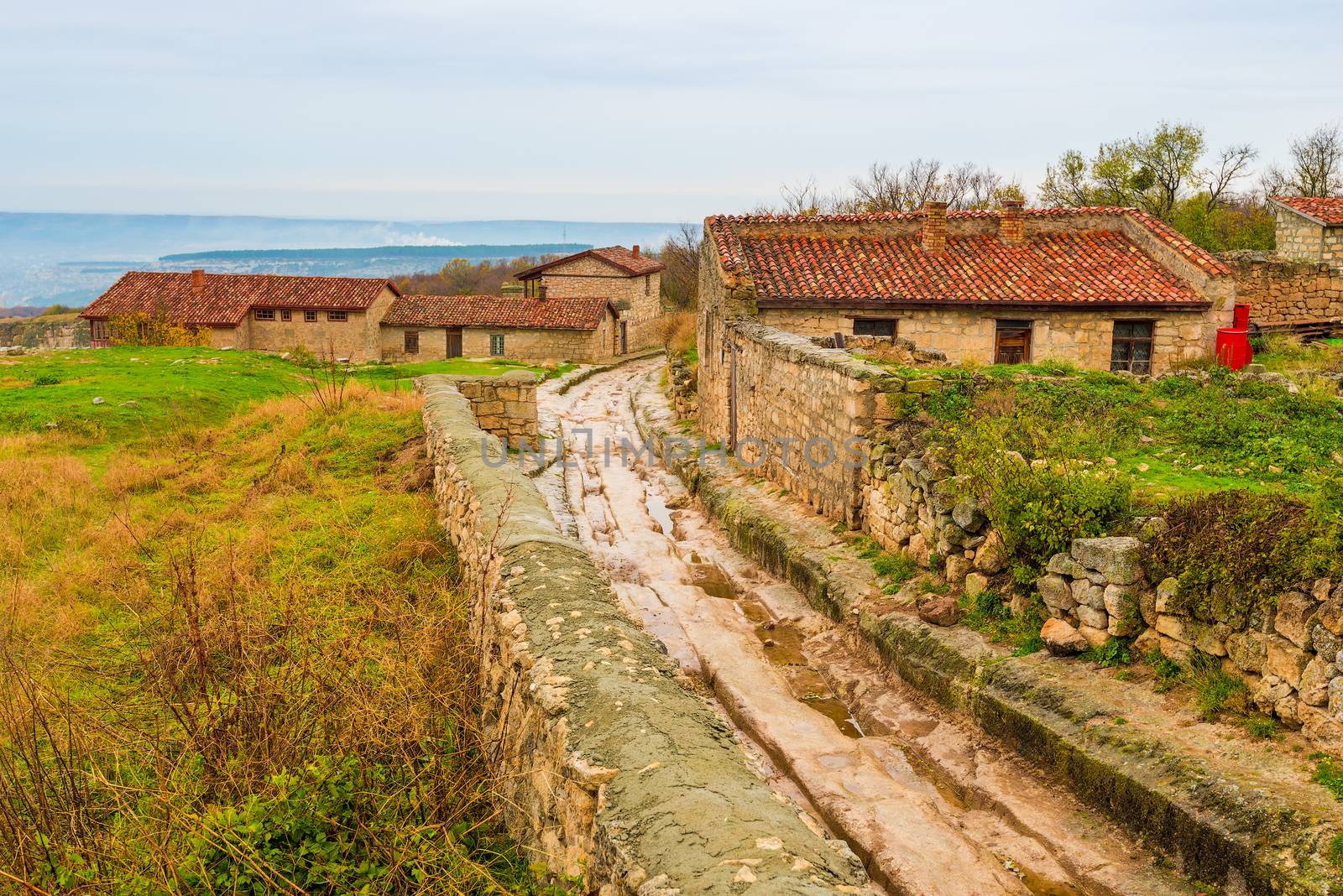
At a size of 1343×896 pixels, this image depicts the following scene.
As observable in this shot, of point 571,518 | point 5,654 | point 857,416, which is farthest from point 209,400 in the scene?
point 5,654

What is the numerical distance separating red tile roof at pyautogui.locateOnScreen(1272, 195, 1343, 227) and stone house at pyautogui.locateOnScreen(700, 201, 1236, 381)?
3.79m

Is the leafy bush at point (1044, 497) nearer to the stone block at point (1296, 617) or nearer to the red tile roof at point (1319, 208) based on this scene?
the stone block at point (1296, 617)

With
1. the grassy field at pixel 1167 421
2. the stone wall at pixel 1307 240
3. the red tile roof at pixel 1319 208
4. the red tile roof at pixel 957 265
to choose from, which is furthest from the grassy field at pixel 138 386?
the red tile roof at pixel 1319 208

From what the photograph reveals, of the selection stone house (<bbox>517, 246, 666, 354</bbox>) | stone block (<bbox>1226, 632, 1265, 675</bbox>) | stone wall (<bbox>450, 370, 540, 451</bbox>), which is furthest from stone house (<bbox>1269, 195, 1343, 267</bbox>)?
stone house (<bbox>517, 246, 666, 354</bbox>)

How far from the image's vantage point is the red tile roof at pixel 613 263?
53625 millimetres

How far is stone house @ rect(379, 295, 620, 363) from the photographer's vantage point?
45.6 meters

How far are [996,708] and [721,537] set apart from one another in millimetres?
7259

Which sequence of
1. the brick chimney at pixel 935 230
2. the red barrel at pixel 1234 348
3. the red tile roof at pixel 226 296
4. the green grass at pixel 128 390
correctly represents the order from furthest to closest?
the red tile roof at pixel 226 296, the brick chimney at pixel 935 230, the red barrel at pixel 1234 348, the green grass at pixel 128 390

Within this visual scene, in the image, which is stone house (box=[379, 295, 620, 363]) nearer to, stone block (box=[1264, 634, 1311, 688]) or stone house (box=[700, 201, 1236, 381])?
stone house (box=[700, 201, 1236, 381])

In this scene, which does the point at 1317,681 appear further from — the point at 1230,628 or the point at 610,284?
the point at 610,284

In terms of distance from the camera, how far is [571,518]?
575 inches

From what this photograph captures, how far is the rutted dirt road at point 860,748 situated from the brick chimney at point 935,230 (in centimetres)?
1057

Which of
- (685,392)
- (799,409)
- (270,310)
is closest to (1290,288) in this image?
(685,392)

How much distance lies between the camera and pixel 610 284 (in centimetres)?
5403
